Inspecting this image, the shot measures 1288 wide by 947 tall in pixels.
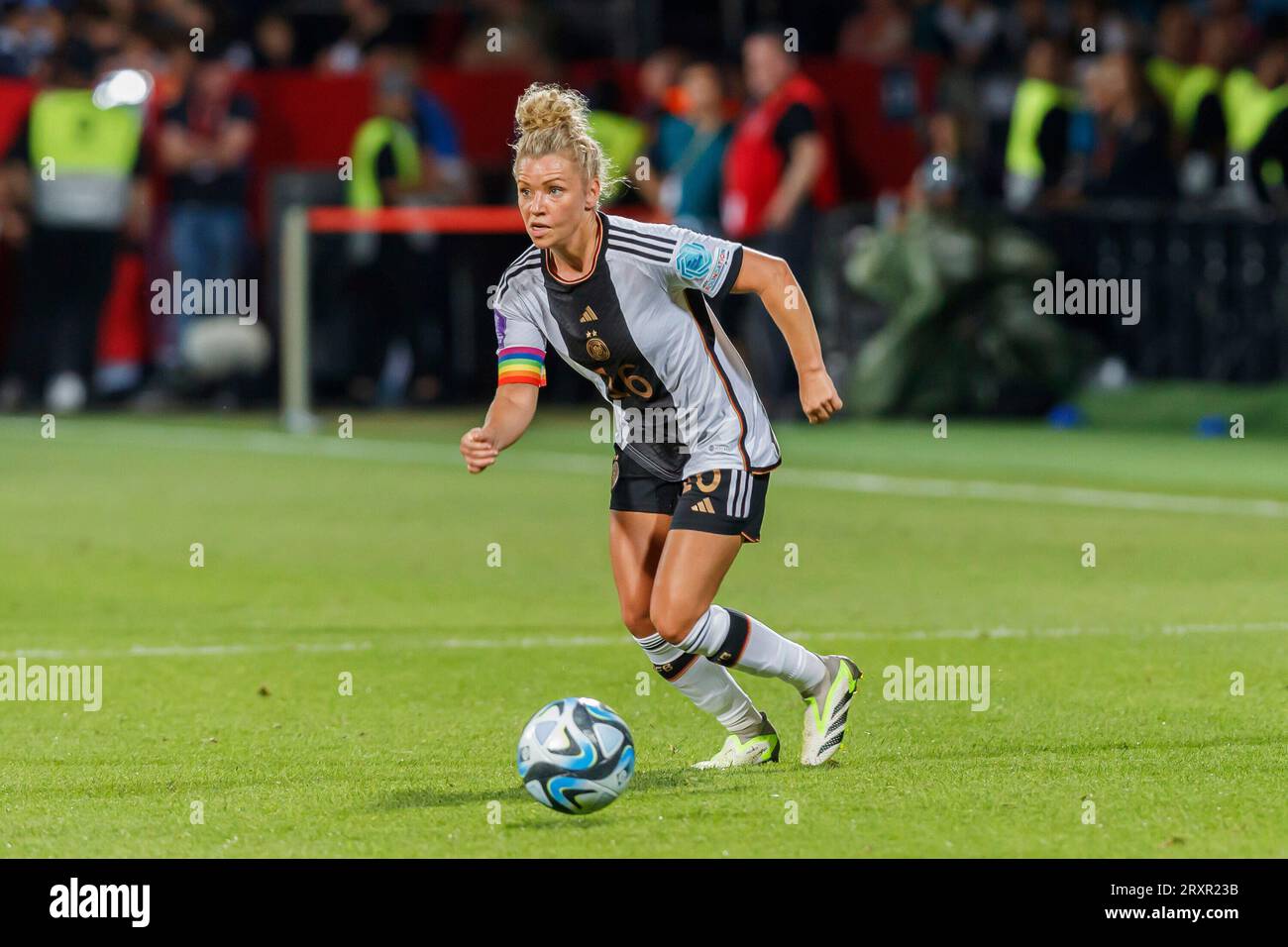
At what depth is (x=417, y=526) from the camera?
13.0m

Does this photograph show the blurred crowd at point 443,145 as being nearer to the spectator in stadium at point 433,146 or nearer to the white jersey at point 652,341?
the spectator in stadium at point 433,146

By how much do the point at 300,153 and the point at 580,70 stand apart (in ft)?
8.37

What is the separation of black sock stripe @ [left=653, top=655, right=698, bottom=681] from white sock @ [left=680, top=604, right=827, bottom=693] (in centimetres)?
7

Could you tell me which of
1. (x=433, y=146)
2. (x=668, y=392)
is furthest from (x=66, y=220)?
(x=668, y=392)

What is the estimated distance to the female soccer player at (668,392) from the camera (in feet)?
21.4

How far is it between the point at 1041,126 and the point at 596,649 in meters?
11.6

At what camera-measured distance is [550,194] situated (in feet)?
21.1

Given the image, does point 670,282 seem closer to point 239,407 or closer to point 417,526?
point 417,526

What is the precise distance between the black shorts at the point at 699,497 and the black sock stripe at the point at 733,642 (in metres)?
0.23

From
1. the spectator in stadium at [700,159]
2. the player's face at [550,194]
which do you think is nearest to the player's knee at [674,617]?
the player's face at [550,194]

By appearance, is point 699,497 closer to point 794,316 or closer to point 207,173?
point 794,316

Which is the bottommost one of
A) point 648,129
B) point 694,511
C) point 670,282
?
point 694,511
